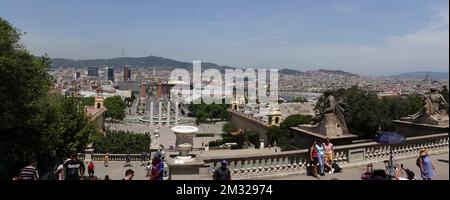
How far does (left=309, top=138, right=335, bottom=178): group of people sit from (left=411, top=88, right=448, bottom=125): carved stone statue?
219 inches

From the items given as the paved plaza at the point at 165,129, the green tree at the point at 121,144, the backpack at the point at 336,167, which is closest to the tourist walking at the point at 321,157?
the backpack at the point at 336,167

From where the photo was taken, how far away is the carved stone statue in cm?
1461

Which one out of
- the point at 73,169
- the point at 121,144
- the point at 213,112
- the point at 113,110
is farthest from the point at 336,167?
the point at 213,112

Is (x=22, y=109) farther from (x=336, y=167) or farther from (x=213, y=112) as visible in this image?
(x=213, y=112)

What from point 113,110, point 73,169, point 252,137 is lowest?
point 252,137

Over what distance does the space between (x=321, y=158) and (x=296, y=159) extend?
692mm

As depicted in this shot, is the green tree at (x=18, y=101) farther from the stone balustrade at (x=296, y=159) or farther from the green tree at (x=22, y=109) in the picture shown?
the stone balustrade at (x=296, y=159)

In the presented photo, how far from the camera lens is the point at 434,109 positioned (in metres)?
14.8

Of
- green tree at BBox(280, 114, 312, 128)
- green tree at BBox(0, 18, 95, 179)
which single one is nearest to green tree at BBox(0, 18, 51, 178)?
green tree at BBox(0, 18, 95, 179)

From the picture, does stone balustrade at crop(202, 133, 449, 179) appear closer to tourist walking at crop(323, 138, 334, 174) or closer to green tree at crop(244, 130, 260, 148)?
tourist walking at crop(323, 138, 334, 174)

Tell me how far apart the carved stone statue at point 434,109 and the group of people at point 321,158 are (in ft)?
18.2
